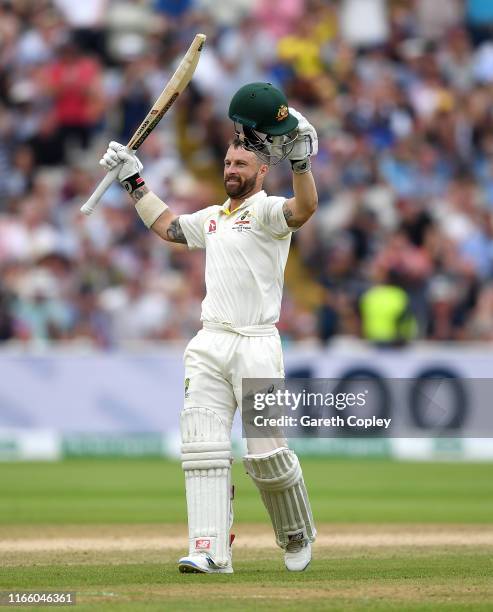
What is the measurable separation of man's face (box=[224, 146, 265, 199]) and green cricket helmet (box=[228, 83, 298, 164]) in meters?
0.12

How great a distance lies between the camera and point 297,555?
7461 millimetres

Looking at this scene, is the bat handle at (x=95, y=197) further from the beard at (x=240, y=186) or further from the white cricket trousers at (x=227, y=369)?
the white cricket trousers at (x=227, y=369)

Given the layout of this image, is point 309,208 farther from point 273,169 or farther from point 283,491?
point 273,169

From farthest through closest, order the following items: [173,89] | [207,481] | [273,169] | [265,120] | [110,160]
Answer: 1. [273,169]
2. [173,89]
3. [110,160]
4. [207,481]
5. [265,120]

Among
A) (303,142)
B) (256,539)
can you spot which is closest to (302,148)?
(303,142)

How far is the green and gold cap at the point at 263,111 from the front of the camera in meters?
7.04

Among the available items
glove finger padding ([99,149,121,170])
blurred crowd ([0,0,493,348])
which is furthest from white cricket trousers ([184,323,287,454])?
blurred crowd ([0,0,493,348])

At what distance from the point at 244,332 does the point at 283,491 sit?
0.81 meters

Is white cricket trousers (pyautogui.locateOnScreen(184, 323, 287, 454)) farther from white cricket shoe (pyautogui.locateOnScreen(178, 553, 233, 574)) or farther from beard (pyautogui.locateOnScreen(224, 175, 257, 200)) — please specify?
beard (pyautogui.locateOnScreen(224, 175, 257, 200))

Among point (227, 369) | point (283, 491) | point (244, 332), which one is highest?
point (244, 332)

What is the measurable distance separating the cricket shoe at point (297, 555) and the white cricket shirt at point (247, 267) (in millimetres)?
1108

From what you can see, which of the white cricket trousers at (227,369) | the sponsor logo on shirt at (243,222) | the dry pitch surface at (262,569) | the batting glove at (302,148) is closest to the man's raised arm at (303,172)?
the batting glove at (302,148)

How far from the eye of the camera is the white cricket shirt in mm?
7344

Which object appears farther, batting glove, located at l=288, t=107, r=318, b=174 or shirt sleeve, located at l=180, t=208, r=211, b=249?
shirt sleeve, located at l=180, t=208, r=211, b=249
